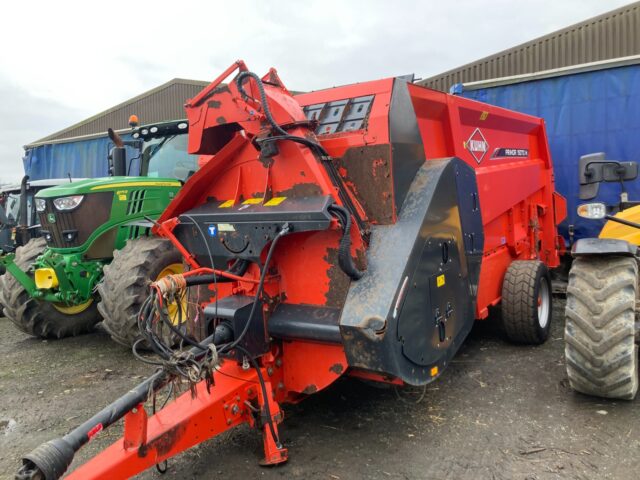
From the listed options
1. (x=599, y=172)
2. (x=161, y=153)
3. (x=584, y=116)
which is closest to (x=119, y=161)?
(x=161, y=153)

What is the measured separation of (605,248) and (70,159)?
614 inches

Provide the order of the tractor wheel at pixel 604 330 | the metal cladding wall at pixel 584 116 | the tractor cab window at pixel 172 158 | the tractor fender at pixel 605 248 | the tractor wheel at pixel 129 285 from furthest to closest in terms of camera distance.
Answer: the metal cladding wall at pixel 584 116 → the tractor cab window at pixel 172 158 → the tractor wheel at pixel 129 285 → the tractor fender at pixel 605 248 → the tractor wheel at pixel 604 330

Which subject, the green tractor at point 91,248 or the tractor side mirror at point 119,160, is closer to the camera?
the green tractor at point 91,248

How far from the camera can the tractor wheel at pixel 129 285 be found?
436cm

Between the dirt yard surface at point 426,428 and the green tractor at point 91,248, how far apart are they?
1021 millimetres

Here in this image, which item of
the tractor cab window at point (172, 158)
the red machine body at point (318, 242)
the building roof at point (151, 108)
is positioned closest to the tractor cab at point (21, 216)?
the tractor cab window at point (172, 158)

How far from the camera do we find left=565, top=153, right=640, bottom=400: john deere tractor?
9.70ft

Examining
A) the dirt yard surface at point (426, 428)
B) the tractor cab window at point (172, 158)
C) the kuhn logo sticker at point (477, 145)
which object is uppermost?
the tractor cab window at point (172, 158)

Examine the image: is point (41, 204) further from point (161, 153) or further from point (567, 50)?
point (567, 50)

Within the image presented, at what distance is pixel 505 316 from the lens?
167 inches

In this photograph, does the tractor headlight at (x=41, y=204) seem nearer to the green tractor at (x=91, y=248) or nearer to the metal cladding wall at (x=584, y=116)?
the green tractor at (x=91, y=248)

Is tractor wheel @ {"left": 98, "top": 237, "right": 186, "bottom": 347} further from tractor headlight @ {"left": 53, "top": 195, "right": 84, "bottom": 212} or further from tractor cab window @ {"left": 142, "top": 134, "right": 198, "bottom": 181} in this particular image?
tractor cab window @ {"left": 142, "top": 134, "right": 198, "bottom": 181}

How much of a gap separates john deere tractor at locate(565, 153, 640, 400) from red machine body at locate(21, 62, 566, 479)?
2.05ft

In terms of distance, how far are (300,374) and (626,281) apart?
6.68ft
